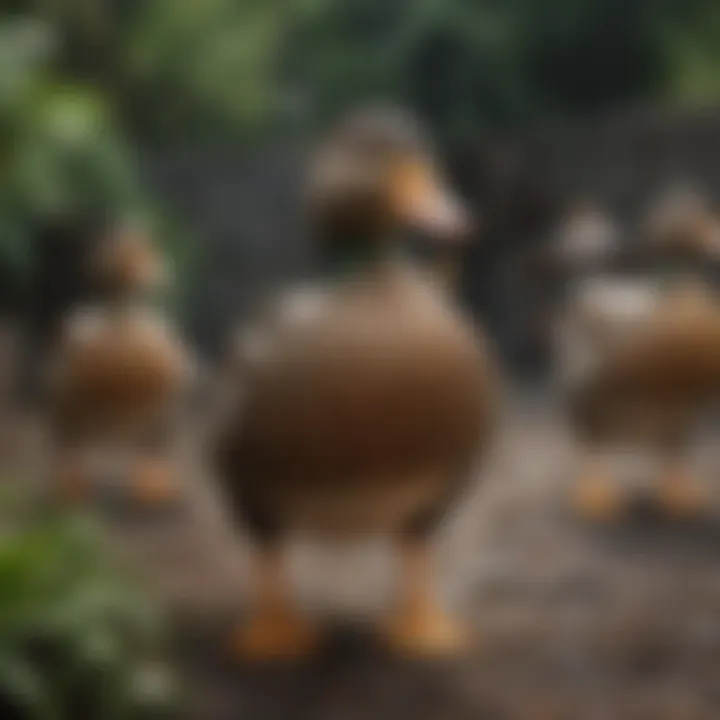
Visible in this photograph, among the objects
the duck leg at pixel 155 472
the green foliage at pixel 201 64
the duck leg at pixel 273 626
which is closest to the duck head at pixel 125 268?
the duck leg at pixel 155 472

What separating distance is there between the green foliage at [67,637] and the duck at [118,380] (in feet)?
3.23

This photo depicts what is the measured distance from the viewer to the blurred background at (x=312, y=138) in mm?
1913

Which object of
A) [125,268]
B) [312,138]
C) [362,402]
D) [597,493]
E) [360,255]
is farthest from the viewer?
[312,138]

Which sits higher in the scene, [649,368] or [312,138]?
[312,138]

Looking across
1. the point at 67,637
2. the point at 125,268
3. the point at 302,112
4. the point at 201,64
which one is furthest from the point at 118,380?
the point at 302,112

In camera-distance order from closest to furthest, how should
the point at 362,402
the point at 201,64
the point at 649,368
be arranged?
the point at 362,402 < the point at 649,368 < the point at 201,64

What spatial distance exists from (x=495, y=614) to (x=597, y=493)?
691mm

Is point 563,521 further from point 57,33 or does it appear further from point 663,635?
point 57,33

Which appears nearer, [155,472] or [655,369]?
[655,369]

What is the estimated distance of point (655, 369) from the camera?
2.71 m

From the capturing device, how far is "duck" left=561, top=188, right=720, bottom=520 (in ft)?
8.91

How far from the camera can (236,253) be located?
5293 mm

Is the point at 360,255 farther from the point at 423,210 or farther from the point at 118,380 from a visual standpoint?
the point at 118,380

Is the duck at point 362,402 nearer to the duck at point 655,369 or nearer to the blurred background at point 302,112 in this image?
the duck at point 655,369
